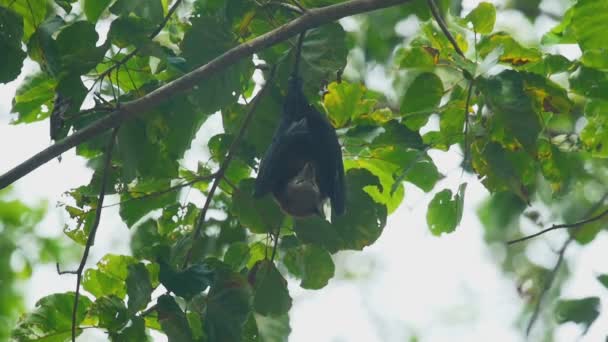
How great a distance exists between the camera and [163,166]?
4.76 meters

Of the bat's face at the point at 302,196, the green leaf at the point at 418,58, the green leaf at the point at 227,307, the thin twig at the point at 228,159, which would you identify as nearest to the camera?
the green leaf at the point at 227,307

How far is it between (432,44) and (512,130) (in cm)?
83

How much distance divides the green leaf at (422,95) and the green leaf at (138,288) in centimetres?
163

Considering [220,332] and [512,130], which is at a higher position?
[512,130]

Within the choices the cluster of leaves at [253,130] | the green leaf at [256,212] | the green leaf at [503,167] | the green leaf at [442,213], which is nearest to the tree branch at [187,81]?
the cluster of leaves at [253,130]

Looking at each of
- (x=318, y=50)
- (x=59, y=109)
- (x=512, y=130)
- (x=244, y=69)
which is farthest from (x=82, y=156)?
(x=512, y=130)

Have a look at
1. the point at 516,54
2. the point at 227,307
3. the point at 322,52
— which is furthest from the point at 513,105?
the point at 227,307

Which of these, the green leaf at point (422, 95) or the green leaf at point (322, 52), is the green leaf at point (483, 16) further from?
the green leaf at point (322, 52)

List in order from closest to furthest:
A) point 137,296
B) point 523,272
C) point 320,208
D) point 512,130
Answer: point 137,296
point 512,130
point 320,208
point 523,272

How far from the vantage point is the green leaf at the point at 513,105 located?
13.5 ft

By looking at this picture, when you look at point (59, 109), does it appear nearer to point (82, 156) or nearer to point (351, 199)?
point (82, 156)

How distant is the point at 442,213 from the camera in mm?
4828

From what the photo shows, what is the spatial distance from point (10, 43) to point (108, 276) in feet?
4.18

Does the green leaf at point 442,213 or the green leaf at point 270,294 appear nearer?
the green leaf at point 270,294
